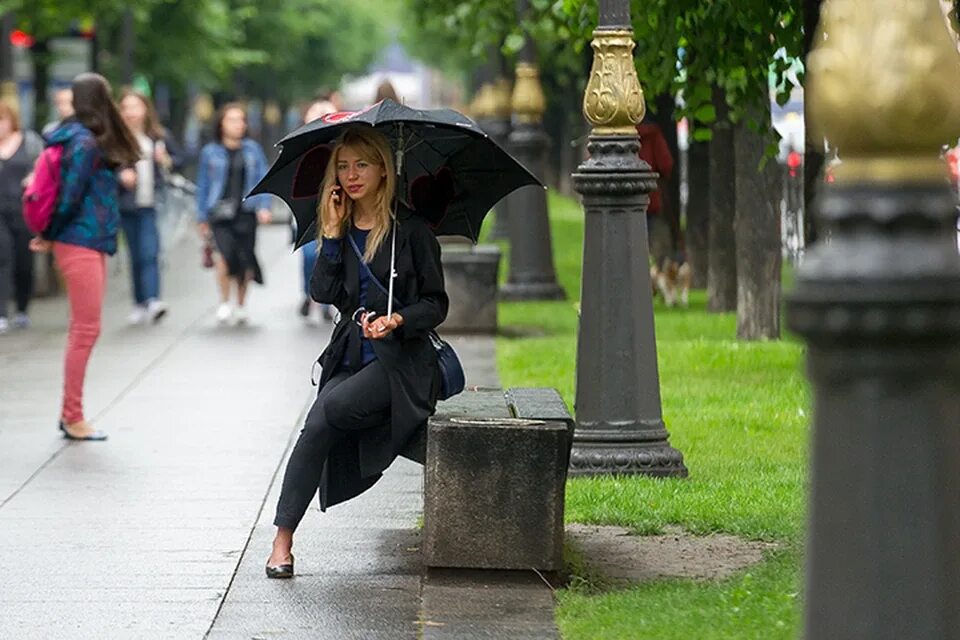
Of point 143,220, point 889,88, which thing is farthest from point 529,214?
point 889,88

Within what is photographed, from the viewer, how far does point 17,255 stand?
59.4 feet

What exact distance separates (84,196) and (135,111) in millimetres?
7117

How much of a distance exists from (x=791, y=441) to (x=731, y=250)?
8.10 metres

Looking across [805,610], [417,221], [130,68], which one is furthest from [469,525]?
[130,68]

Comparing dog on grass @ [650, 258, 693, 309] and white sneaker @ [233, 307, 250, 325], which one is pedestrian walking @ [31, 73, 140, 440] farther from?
dog on grass @ [650, 258, 693, 309]

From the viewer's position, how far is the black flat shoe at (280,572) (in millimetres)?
7211

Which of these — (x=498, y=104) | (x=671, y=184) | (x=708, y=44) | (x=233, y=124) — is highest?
(x=498, y=104)

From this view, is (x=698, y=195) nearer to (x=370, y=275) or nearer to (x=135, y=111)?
(x=135, y=111)

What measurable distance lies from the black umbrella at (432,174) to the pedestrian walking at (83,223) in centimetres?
333

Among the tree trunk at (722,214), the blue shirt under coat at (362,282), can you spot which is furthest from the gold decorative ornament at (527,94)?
the blue shirt under coat at (362,282)

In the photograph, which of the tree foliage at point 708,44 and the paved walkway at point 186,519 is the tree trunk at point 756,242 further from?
the tree foliage at point 708,44

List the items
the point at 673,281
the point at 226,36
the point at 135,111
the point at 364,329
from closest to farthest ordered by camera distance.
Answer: the point at 364,329 < the point at 135,111 < the point at 673,281 < the point at 226,36

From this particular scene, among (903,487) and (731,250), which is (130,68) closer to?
(731,250)

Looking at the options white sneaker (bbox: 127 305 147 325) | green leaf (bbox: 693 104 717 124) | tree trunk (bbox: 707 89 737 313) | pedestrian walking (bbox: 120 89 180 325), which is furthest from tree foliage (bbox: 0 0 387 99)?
green leaf (bbox: 693 104 717 124)
